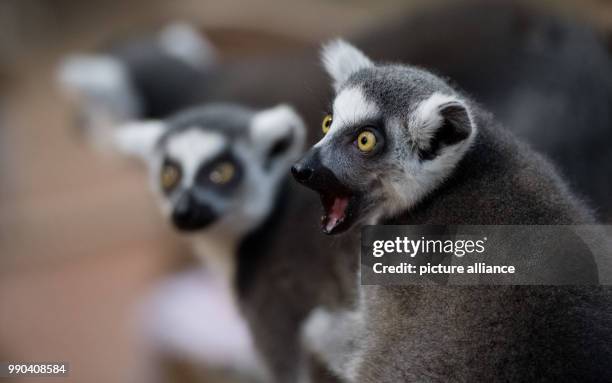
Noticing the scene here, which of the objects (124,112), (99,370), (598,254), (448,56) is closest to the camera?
(598,254)

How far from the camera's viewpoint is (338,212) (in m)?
1.64

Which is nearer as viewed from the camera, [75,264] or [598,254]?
[598,254]

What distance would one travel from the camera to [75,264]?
5062 millimetres

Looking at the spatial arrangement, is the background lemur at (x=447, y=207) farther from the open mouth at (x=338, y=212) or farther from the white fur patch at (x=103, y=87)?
the white fur patch at (x=103, y=87)

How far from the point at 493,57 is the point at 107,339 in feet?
8.40

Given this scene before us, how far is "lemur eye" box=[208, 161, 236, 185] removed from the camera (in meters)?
2.49

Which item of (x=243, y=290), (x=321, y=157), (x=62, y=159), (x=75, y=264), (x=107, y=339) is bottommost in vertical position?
(x=321, y=157)

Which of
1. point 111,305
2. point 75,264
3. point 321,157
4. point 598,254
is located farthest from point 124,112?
point 598,254

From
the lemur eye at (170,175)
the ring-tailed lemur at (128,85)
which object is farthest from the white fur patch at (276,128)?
the ring-tailed lemur at (128,85)

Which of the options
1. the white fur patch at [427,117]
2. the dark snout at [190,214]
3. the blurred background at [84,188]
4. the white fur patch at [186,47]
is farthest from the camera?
the white fur patch at [186,47]

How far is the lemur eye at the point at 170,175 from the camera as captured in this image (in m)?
2.49

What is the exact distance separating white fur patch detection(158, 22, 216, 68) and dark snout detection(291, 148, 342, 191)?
9.10ft

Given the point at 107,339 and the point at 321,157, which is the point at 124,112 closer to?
the point at 107,339

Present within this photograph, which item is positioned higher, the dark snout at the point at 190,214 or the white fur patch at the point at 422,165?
the dark snout at the point at 190,214
